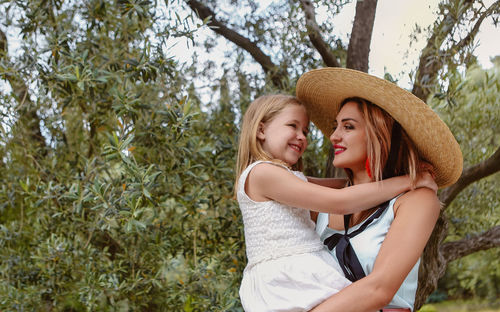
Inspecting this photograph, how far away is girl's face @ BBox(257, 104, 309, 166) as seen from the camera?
2.54 m

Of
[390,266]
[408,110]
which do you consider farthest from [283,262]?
[408,110]

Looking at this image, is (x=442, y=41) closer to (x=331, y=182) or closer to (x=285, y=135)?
(x=331, y=182)

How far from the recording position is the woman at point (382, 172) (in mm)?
1935

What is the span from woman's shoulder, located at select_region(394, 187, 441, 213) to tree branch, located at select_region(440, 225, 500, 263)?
2.75 meters

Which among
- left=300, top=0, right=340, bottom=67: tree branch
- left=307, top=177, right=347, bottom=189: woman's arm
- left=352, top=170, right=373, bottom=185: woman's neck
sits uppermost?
left=300, top=0, right=340, bottom=67: tree branch

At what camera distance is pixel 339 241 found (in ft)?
7.64

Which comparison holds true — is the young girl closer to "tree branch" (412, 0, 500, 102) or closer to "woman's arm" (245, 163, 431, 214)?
"woman's arm" (245, 163, 431, 214)

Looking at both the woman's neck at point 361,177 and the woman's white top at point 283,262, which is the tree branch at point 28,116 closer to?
the woman's white top at point 283,262

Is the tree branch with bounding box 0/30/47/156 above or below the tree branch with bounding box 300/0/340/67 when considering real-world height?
below

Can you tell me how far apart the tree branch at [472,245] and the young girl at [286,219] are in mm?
2733

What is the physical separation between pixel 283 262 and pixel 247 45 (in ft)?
9.34

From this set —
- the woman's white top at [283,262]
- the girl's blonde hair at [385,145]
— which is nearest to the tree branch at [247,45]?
the girl's blonde hair at [385,145]

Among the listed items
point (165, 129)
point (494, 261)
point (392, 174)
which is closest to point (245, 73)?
point (165, 129)

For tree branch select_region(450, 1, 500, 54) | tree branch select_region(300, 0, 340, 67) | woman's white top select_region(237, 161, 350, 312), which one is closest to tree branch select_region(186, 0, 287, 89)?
tree branch select_region(300, 0, 340, 67)
